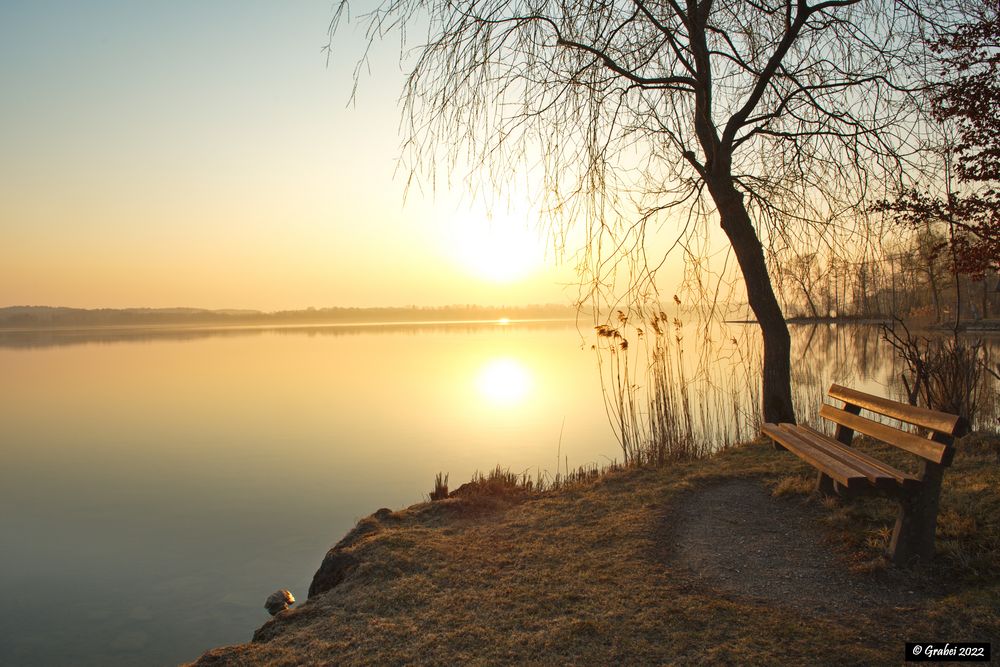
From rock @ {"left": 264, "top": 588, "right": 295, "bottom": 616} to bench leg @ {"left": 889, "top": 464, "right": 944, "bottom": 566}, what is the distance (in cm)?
355

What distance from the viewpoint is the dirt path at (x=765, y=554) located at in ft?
8.97

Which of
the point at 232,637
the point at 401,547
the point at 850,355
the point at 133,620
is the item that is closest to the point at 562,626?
the point at 401,547

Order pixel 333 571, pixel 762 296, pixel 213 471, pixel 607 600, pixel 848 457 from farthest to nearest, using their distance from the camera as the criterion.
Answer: pixel 213 471 → pixel 762 296 → pixel 333 571 → pixel 848 457 → pixel 607 600

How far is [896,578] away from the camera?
281cm

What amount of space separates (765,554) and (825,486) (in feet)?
2.94

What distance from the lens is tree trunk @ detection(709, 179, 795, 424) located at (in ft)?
18.6

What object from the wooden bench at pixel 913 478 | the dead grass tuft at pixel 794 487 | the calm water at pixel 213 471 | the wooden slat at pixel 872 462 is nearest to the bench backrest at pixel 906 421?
the wooden bench at pixel 913 478

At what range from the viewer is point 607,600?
2.80 m

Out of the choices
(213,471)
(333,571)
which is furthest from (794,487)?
(213,471)

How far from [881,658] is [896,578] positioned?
759 mm

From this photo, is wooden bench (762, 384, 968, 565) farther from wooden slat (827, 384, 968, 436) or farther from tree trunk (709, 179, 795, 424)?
tree trunk (709, 179, 795, 424)

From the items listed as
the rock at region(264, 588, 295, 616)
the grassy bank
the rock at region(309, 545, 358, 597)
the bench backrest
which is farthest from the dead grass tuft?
the rock at region(264, 588, 295, 616)

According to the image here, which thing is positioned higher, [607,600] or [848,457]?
[848,457]

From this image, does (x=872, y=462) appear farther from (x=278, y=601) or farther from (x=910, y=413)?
(x=278, y=601)
